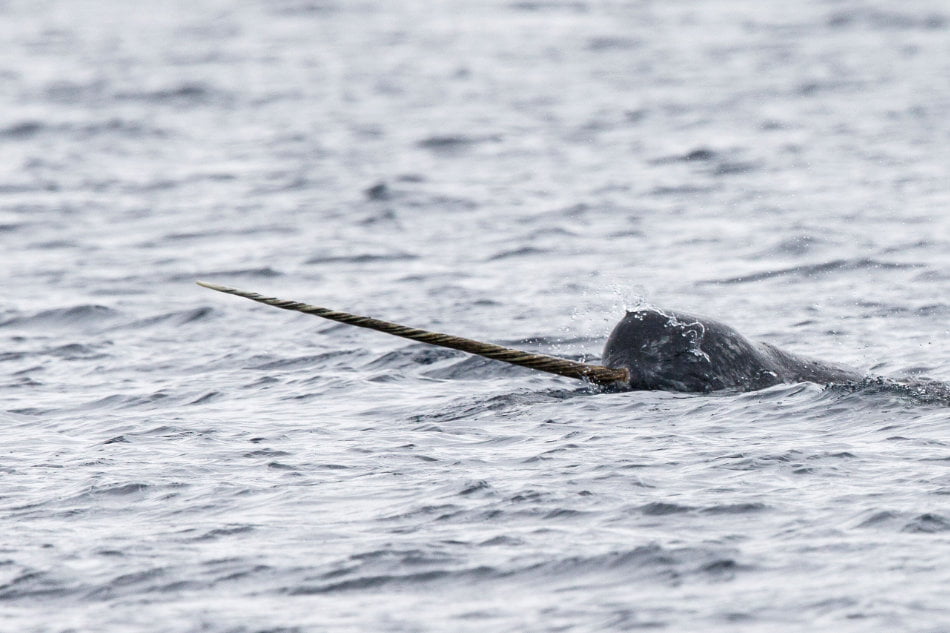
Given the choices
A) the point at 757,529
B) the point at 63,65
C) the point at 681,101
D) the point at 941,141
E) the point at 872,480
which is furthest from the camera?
the point at 63,65

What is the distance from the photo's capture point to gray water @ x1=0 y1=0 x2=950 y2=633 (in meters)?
8.45

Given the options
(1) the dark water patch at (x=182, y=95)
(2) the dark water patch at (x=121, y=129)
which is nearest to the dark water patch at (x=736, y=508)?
(2) the dark water patch at (x=121, y=129)

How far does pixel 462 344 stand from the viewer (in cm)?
1119

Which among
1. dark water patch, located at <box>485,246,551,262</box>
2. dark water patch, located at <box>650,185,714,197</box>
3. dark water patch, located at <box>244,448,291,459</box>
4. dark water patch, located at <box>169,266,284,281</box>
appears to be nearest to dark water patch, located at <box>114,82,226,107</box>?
dark water patch, located at <box>650,185,714,197</box>

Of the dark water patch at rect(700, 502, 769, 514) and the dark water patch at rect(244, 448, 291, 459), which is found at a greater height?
the dark water patch at rect(700, 502, 769, 514)

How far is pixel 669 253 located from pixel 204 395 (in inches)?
304

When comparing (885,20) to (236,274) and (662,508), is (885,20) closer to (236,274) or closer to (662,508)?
(236,274)

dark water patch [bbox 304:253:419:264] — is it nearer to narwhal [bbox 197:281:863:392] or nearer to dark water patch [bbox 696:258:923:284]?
dark water patch [bbox 696:258:923:284]

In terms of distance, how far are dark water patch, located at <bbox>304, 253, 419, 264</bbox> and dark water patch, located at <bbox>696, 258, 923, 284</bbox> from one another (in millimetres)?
3933

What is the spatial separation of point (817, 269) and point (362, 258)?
5.48 metres

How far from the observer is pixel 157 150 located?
2805 cm

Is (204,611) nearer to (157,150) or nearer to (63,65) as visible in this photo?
(157,150)

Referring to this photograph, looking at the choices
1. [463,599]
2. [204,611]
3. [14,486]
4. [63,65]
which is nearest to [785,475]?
[463,599]

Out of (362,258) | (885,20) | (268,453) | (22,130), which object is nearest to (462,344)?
(268,453)
